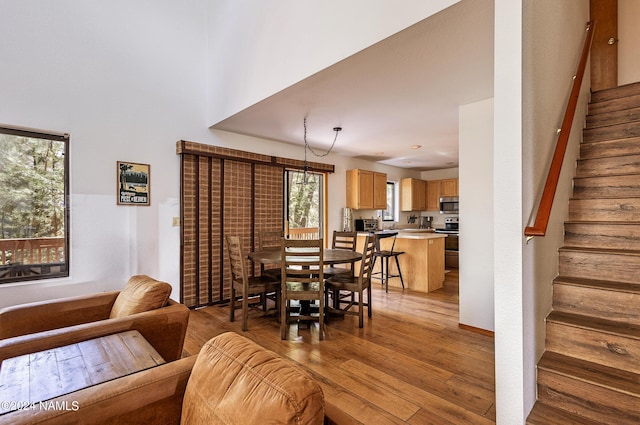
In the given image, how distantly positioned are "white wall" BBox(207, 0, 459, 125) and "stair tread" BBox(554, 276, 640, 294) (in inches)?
73.5

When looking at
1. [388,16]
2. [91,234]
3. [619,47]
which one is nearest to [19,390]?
[91,234]

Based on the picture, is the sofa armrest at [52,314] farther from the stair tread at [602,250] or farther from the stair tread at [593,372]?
the stair tread at [602,250]

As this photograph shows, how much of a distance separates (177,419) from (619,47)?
232 inches

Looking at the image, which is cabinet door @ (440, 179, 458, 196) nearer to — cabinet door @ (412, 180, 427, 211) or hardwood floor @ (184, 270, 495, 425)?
cabinet door @ (412, 180, 427, 211)

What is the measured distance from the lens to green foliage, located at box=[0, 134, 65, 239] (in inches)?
111

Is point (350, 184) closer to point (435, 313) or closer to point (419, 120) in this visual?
point (419, 120)

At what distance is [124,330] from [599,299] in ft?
9.19

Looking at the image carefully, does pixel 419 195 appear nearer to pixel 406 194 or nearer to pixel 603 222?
Answer: pixel 406 194

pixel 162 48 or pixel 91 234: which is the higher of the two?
pixel 162 48

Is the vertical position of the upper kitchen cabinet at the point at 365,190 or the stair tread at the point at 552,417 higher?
the upper kitchen cabinet at the point at 365,190

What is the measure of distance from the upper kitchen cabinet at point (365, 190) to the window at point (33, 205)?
168 inches

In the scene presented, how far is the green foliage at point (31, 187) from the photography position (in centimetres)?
282

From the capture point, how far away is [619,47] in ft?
12.8

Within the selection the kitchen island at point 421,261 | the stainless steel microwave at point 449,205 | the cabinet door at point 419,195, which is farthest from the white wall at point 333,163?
the kitchen island at point 421,261
